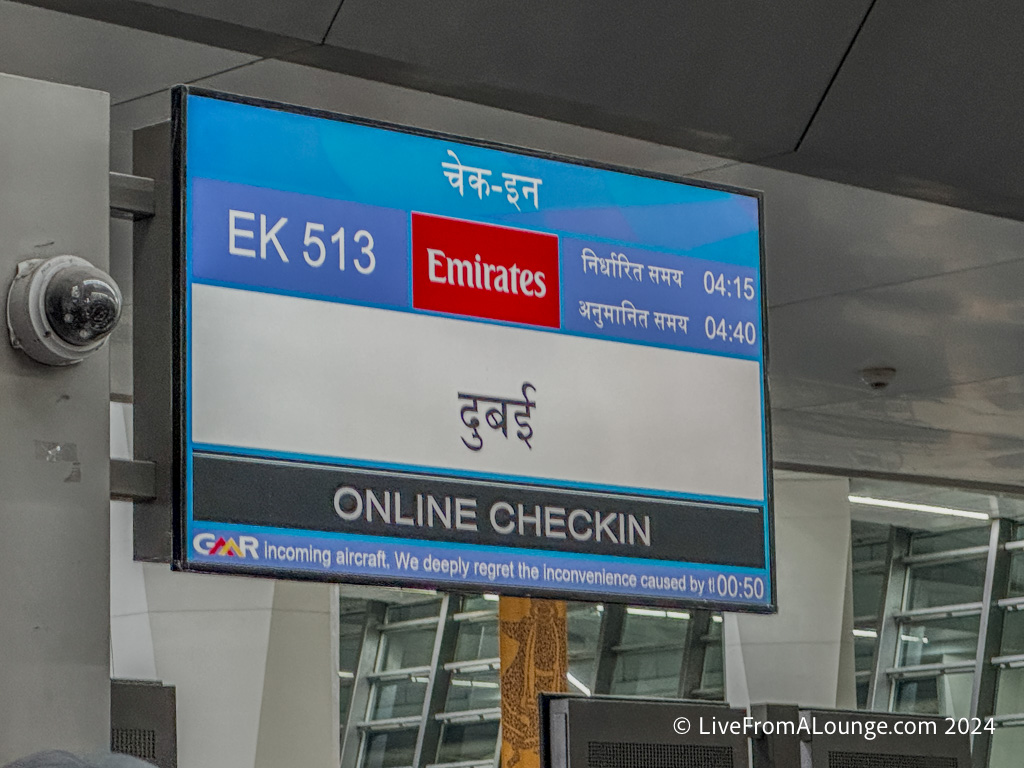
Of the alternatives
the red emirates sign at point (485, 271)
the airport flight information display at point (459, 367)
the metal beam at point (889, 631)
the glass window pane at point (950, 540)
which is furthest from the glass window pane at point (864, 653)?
the red emirates sign at point (485, 271)

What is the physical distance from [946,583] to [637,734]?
1961 centimetres

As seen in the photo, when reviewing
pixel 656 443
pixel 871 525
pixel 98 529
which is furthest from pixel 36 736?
pixel 871 525

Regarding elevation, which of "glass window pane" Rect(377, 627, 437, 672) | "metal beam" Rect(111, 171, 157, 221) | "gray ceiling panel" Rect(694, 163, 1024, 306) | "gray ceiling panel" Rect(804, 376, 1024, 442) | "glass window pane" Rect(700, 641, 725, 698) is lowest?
"glass window pane" Rect(700, 641, 725, 698)

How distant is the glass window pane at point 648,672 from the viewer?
2495 centimetres

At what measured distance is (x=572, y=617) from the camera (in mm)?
25859

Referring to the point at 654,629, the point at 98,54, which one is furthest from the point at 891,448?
the point at 654,629

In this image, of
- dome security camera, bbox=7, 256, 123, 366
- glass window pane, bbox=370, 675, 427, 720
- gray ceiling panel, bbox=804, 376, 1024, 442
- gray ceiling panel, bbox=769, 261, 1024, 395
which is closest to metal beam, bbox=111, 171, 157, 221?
dome security camera, bbox=7, 256, 123, 366

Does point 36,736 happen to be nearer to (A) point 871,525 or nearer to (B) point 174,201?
(B) point 174,201

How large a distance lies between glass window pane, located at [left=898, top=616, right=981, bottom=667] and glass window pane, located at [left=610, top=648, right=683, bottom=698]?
10.2 ft

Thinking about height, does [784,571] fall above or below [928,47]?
below

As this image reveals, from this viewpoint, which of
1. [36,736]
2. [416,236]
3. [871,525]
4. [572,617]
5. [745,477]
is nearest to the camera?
[36,736]

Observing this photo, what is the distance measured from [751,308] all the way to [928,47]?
259 cm

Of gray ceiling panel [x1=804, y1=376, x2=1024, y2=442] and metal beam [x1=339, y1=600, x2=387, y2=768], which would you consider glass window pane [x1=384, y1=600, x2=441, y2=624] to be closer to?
metal beam [x1=339, y1=600, x2=387, y2=768]

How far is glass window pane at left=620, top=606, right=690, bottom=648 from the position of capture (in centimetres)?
2523
